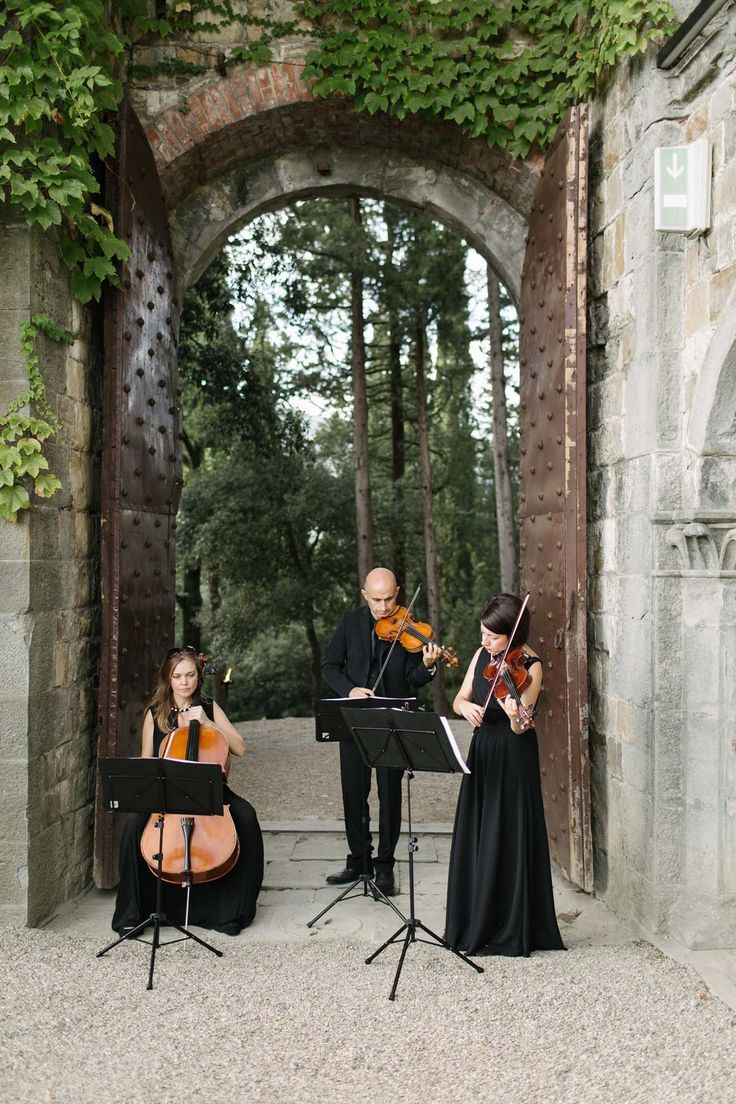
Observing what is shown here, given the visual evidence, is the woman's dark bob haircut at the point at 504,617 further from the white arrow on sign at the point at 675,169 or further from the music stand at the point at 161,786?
the white arrow on sign at the point at 675,169

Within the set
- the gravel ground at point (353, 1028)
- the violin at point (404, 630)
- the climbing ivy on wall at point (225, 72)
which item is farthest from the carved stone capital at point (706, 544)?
the climbing ivy on wall at point (225, 72)

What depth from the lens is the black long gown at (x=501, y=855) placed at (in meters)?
4.52

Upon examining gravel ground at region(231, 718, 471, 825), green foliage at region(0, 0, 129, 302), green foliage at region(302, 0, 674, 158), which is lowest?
gravel ground at region(231, 718, 471, 825)

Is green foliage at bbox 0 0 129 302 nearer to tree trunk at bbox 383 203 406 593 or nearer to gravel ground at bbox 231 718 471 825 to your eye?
gravel ground at bbox 231 718 471 825

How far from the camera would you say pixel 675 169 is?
4387 millimetres

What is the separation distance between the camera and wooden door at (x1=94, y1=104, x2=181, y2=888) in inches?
212

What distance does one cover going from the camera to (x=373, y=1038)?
370 cm

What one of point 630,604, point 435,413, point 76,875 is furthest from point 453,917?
point 435,413

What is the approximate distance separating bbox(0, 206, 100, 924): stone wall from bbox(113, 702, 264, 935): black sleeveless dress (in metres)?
0.46

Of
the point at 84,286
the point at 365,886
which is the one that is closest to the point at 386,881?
the point at 365,886

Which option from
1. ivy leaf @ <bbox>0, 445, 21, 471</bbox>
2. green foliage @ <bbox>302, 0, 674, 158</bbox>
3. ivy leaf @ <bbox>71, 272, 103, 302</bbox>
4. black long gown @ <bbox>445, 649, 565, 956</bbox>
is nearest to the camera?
black long gown @ <bbox>445, 649, 565, 956</bbox>

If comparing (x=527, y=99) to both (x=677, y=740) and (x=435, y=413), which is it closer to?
(x=677, y=740)

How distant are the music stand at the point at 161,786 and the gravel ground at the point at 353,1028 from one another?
436 millimetres

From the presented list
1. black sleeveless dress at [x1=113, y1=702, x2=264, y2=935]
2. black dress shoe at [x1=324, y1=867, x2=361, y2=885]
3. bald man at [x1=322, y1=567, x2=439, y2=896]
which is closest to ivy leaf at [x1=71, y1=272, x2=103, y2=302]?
bald man at [x1=322, y1=567, x2=439, y2=896]
